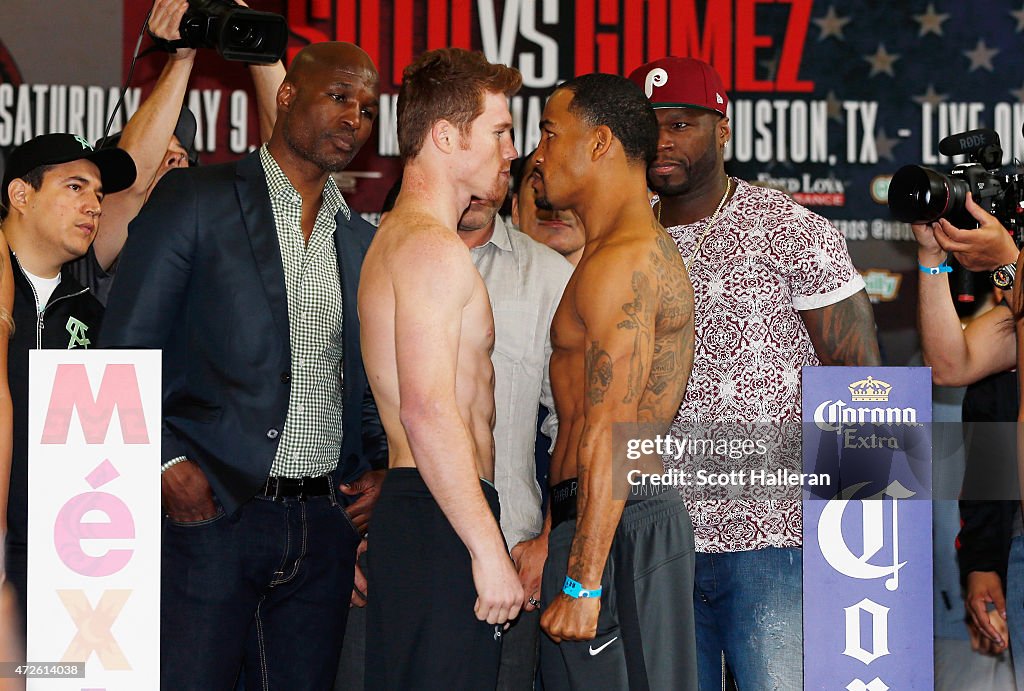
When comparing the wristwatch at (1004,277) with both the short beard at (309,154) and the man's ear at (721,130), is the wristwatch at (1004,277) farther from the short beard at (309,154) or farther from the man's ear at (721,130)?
the short beard at (309,154)

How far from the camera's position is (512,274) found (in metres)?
2.76

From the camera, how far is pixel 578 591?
220 cm

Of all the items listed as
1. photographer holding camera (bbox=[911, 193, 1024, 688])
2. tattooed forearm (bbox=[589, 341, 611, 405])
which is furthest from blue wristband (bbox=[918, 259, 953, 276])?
tattooed forearm (bbox=[589, 341, 611, 405])

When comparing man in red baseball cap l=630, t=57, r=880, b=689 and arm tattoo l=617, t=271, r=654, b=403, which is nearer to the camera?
arm tattoo l=617, t=271, r=654, b=403

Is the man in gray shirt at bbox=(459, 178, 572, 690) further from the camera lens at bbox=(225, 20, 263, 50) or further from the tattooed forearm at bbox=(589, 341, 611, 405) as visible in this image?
the camera lens at bbox=(225, 20, 263, 50)

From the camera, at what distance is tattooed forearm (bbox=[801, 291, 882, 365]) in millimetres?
2604

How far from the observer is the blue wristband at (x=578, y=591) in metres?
2.20

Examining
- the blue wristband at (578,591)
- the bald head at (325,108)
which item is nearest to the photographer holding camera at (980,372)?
the blue wristband at (578,591)

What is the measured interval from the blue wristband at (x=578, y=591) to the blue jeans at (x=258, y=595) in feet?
1.95

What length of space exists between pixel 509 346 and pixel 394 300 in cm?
50

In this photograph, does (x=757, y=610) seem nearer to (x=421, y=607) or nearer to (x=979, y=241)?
(x=421, y=607)

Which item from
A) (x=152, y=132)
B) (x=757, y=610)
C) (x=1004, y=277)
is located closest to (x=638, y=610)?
(x=757, y=610)

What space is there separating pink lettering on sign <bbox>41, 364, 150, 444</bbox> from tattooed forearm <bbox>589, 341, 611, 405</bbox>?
936 millimetres

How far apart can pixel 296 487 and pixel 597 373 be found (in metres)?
0.75
